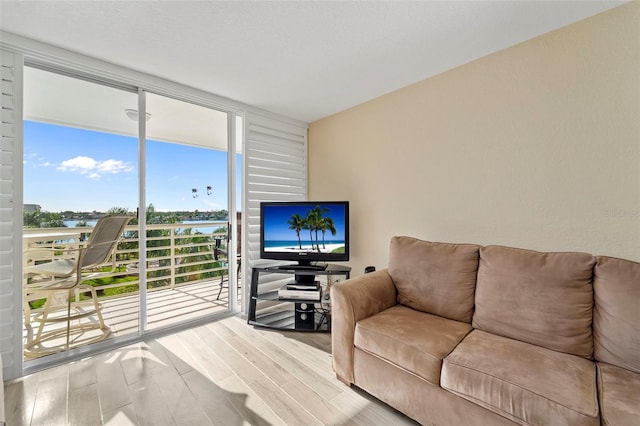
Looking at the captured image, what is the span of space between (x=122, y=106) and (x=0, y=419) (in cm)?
274

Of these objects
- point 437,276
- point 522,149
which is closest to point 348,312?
point 437,276

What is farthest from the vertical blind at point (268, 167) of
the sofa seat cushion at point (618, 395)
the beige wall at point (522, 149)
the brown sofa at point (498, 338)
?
the sofa seat cushion at point (618, 395)

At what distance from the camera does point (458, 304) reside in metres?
1.83

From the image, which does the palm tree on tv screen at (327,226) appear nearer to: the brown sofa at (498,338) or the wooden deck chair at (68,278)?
the brown sofa at (498,338)

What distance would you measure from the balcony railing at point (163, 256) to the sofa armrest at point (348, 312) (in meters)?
1.81

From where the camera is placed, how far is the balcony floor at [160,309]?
2.70 m

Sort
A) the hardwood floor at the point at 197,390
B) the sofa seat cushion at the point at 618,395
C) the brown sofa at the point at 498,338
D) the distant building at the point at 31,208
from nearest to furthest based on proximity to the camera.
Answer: the sofa seat cushion at the point at 618,395 → the brown sofa at the point at 498,338 → the hardwood floor at the point at 197,390 → the distant building at the point at 31,208

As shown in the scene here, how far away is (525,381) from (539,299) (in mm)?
556

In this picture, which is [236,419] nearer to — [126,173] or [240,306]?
[240,306]

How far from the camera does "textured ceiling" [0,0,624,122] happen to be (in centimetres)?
158

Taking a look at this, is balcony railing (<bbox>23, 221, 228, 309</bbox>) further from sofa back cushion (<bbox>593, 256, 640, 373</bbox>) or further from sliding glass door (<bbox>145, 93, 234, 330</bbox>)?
sofa back cushion (<bbox>593, 256, 640, 373</bbox>)

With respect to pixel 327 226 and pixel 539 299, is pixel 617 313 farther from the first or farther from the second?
pixel 327 226

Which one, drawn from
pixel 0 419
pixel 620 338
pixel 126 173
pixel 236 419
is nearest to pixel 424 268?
pixel 620 338

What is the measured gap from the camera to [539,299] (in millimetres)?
1519
